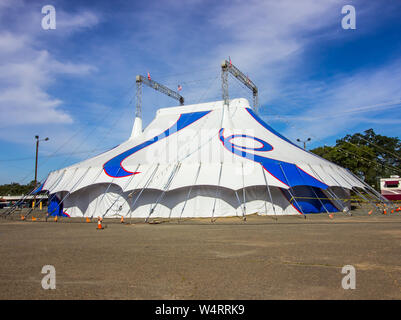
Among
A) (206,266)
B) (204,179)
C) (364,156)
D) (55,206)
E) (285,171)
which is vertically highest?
(364,156)

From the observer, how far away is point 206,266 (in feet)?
14.6

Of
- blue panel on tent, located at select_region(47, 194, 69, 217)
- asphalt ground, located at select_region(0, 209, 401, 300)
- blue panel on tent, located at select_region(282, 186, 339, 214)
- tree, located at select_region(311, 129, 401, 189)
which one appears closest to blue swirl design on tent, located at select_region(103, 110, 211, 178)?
blue panel on tent, located at select_region(47, 194, 69, 217)

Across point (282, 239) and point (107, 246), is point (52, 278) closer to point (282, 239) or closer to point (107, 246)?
point (107, 246)

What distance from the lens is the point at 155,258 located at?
5.06 meters

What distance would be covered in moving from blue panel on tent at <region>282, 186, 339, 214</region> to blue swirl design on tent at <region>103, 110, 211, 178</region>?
699cm

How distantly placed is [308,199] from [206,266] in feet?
34.7

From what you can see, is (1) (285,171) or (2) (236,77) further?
(2) (236,77)

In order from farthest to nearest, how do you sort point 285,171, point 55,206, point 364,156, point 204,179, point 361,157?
point 364,156 < point 361,157 < point 55,206 < point 285,171 < point 204,179

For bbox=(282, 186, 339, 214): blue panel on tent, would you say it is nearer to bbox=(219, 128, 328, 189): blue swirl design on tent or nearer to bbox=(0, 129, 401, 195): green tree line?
bbox=(219, 128, 328, 189): blue swirl design on tent

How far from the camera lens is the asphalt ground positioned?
3.30 m

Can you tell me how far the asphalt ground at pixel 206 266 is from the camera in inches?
130

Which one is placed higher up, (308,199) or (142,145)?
(142,145)

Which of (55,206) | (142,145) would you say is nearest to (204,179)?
(142,145)

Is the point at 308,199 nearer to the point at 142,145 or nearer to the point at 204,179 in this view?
the point at 204,179
